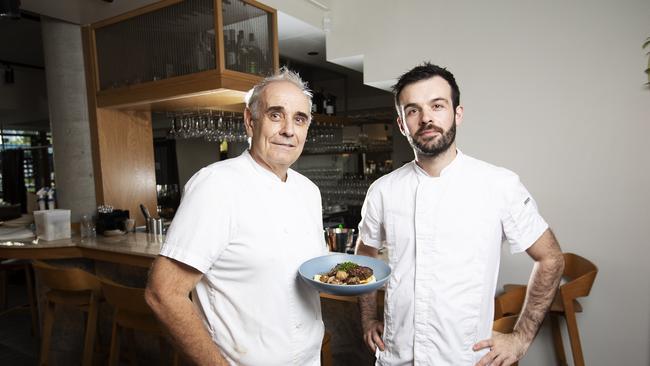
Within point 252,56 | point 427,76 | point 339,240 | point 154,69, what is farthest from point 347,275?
point 154,69

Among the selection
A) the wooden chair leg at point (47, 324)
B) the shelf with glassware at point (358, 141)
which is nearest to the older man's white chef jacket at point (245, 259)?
the wooden chair leg at point (47, 324)

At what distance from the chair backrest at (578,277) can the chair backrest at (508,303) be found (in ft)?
1.67

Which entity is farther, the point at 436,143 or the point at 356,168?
the point at 356,168

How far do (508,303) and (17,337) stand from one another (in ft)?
15.0

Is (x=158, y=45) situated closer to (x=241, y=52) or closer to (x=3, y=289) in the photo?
(x=241, y=52)

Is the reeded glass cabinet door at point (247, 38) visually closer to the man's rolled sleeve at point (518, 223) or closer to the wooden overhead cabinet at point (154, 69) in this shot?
the wooden overhead cabinet at point (154, 69)

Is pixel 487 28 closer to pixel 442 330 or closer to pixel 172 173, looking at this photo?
pixel 442 330

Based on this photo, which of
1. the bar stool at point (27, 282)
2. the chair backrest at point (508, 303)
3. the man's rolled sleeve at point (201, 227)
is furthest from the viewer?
the bar stool at point (27, 282)

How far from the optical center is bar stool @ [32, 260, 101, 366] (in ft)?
7.94

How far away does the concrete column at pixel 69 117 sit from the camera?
3.63m

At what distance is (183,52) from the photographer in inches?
123

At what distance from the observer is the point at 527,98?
2.79 meters

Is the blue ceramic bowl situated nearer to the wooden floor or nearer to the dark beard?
the dark beard

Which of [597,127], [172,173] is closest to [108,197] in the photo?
[597,127]
